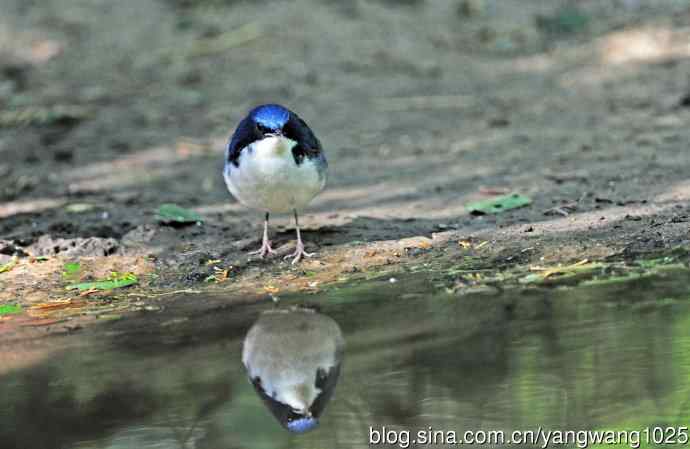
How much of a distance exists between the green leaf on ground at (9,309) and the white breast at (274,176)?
4.30 feet

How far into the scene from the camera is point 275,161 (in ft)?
21.0

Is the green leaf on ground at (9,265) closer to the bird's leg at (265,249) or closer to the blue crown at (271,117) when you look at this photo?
the bird's leg at (265,249)

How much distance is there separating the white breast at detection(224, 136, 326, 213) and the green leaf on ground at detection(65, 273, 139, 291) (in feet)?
2.46

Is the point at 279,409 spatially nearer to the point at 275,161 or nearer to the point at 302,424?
the point at 302,424

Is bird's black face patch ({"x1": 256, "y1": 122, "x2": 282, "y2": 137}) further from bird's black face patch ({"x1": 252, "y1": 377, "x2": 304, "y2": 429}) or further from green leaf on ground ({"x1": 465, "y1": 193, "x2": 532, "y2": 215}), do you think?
bird's black face patch ({"x1": 252, "y1": 377, "x2": 304, "y2": 429})

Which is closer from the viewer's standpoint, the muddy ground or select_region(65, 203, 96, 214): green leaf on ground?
the muddy ground

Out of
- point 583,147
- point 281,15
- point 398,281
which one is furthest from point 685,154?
point 281,15

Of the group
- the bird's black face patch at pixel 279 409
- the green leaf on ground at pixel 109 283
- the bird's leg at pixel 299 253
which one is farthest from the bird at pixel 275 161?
the bird's black face patch at pixel 279 409

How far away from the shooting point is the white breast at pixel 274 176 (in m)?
6.39

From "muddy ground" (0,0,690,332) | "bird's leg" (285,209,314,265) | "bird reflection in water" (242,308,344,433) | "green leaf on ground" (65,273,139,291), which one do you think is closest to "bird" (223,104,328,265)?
"bird's leg" (285,209,314,265)

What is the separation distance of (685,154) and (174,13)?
244 inches

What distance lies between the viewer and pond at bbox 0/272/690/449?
14.3ft

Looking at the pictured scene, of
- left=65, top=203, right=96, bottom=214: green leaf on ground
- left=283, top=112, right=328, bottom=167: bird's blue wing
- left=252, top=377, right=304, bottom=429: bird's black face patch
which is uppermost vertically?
left=283, top=112, right=328, bottom=167: bird's blue wing

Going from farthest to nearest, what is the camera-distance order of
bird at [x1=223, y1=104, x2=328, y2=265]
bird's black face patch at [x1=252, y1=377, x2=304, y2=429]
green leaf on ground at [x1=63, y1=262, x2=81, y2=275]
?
green leaf on ground at [x1=63, y1=262, x2=81, y2=275] < bird at [x1=223, y1=104, x2=328, y2=265] < bird's black face patch at [x1=252, y1=377, x2=304, y2=429]
